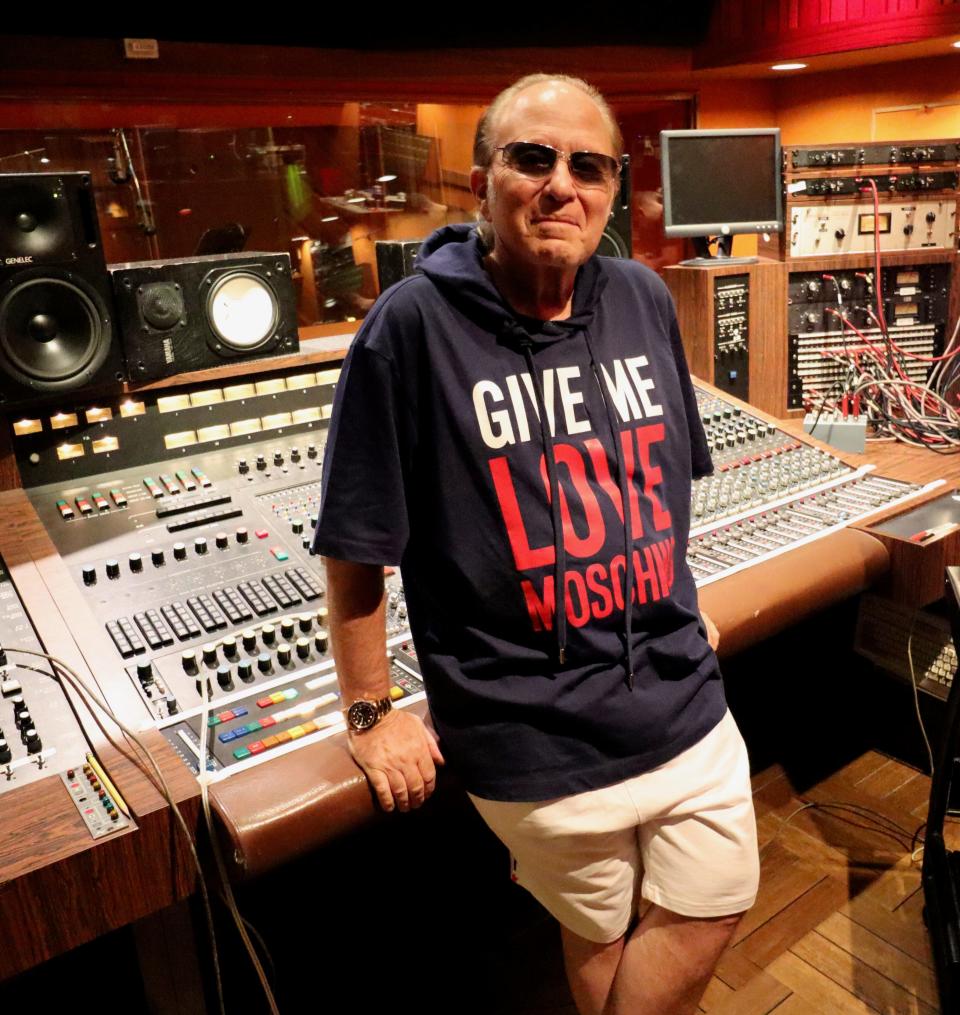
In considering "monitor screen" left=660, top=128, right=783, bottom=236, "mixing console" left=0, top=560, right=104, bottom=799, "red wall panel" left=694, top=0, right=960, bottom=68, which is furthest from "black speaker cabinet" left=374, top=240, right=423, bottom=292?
"red wall panel" left=694, top=0, right=960, bottom=68

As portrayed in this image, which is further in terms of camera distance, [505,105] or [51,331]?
[51,331]

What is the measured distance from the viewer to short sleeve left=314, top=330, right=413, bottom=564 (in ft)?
3.86

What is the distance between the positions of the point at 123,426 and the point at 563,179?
3.85 feet

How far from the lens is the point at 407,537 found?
1.20 metres

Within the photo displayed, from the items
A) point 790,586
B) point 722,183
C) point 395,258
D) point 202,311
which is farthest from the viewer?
point 722,183

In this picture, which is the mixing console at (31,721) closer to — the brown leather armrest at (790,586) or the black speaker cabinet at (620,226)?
the brown leather armrest at (790,586)

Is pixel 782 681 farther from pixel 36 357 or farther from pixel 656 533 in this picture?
pixel 36 357

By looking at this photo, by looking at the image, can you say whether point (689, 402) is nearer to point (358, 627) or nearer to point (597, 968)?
point (358, 627)

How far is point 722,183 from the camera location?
8.97 ft

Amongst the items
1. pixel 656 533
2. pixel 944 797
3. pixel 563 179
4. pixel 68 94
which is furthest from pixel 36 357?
pixel 68 94

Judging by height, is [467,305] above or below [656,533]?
above

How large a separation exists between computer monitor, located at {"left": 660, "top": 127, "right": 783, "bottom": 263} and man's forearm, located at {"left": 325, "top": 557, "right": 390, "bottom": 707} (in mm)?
1884

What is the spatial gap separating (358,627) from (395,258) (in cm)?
129

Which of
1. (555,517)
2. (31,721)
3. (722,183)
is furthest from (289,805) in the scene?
(722,183)
